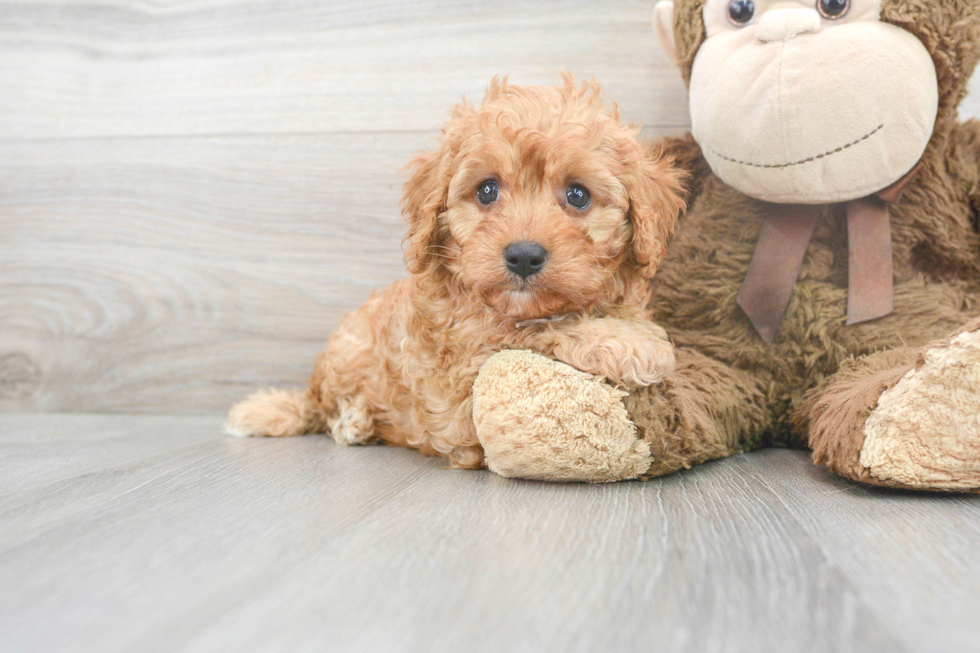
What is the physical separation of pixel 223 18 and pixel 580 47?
111 cm

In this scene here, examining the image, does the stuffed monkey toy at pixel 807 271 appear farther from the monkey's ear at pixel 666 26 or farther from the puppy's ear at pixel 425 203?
the puppy's ear at pixel 425 203

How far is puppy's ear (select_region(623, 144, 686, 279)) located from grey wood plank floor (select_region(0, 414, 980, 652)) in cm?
43

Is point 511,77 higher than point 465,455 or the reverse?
higher

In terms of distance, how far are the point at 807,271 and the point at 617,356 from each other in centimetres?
61

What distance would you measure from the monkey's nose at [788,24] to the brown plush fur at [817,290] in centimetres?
15

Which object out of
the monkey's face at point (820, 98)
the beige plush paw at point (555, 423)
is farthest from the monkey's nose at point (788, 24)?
the beige plush paw at point (555, 423)

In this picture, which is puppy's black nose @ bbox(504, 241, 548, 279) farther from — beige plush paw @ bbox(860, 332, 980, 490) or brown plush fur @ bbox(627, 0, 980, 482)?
beige plush paw @ bbox(860, 332, 980, 490)

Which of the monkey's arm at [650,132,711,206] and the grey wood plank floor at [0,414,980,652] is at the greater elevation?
the monkey's arm at [650,132,711,206]

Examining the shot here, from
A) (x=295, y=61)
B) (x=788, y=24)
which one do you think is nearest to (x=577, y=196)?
(x=788, y=24)

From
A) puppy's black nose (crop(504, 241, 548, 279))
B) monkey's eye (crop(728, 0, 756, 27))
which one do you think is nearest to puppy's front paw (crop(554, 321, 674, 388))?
puppy's black nose (crop(504, 241, 548, 279))

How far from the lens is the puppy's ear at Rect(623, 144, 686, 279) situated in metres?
1.40

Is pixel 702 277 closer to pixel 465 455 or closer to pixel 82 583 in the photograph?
pixel 465 455

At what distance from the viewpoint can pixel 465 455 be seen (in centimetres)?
148

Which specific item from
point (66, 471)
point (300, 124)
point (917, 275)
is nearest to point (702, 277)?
point (917, 275)
